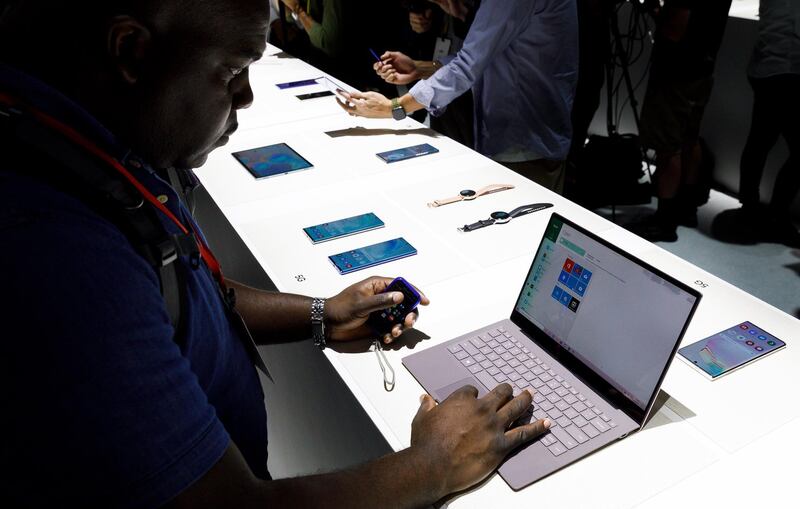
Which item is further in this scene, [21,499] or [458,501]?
[458,501]

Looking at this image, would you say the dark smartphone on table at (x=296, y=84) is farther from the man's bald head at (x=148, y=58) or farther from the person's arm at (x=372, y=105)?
the man's bald head at (x=148, y=58)

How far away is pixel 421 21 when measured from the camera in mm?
3076

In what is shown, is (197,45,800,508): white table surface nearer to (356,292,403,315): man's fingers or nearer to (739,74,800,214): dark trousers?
(356,292,403,315): man's fingers

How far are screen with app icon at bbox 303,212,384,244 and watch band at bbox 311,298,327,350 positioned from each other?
0.39 meters

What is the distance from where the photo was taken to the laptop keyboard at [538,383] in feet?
3.13

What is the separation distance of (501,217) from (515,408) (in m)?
0.81

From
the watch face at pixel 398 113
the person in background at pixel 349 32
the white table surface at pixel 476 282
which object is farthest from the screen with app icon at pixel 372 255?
the person in background at pixel 349 32

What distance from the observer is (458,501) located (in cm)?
86

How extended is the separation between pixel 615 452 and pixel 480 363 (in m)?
0.27

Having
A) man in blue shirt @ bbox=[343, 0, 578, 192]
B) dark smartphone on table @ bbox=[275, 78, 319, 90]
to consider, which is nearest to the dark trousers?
man in blue shirt @ bbox=[343, 0, 578, 192]

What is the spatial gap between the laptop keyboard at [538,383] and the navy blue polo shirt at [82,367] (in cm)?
56

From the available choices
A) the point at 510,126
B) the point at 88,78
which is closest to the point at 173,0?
the point at 88,78

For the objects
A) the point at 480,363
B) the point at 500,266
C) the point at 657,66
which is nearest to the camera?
the point at 480,363

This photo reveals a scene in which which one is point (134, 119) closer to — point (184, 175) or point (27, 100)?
point (27, 100)
